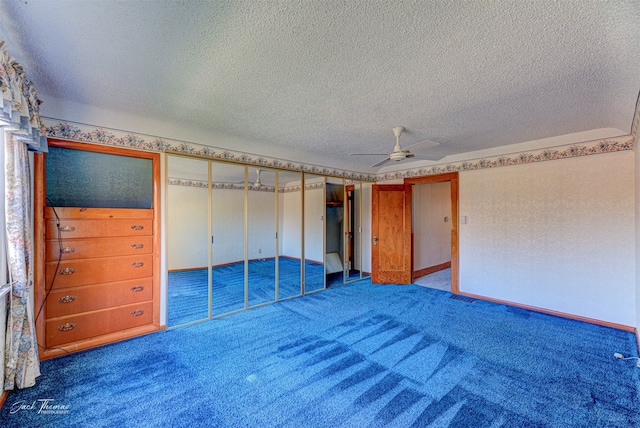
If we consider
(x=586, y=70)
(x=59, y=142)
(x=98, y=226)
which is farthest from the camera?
(x=98, y=226)

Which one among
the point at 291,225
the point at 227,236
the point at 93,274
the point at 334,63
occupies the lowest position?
the point at 93,274

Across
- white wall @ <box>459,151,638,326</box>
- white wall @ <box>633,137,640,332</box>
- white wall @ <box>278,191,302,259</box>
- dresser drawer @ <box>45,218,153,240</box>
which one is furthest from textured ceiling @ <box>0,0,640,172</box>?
white wall @ <box>278,191,302,259</box>

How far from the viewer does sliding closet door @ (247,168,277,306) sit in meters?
4.09

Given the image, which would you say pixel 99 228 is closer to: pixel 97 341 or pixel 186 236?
pixel 186 236

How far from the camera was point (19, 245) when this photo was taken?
82.2 inches

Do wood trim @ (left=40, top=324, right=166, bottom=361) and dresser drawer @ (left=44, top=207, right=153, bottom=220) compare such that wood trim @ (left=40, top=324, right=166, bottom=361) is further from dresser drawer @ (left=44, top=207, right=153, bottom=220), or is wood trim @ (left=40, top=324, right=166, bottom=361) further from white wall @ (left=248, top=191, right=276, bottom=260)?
white wall @ (left=248, top=191, right=276, bottom=260)

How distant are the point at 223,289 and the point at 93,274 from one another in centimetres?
151

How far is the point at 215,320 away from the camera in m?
3.54

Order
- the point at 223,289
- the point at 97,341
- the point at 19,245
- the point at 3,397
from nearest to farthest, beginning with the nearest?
1. the point at 3,397
2. the point at 19,245
3. the point at 97,341
4. the point at 223,289

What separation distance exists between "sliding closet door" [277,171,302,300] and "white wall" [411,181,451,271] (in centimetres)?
276

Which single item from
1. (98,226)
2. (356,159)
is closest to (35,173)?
(98,226)

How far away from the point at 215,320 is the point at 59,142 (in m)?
2.66

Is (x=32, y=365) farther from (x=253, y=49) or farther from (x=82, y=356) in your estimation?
(x=253, y=49)

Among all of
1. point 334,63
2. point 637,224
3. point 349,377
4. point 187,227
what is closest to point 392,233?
point 637,224
